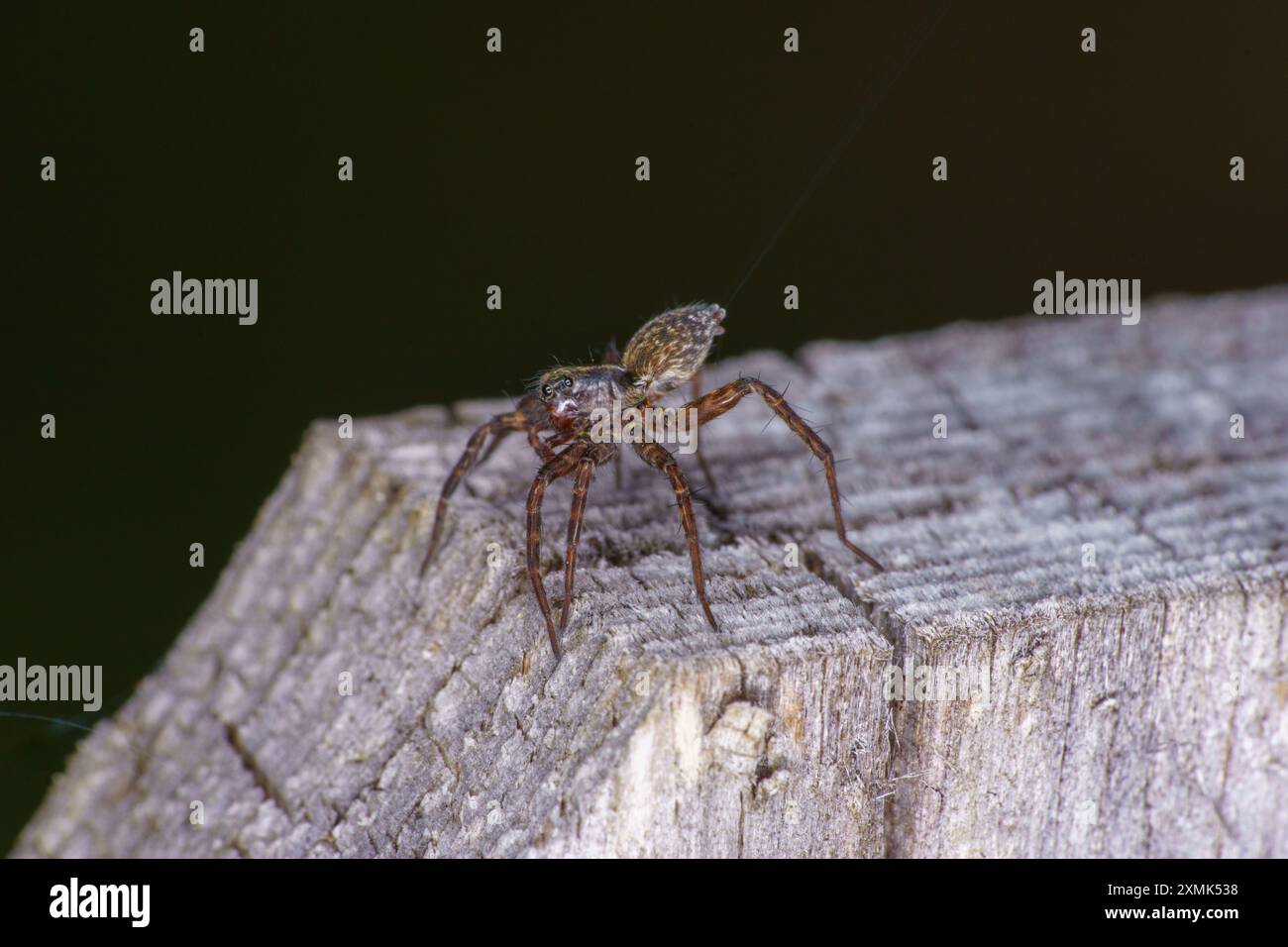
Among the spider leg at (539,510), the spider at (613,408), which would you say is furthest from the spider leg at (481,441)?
the spider leg at (539,510)

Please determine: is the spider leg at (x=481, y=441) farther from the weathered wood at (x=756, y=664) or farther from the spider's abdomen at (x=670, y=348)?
the spider's abdomen at (x=670, y=348)

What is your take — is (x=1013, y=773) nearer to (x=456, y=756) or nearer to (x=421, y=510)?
(x=456, y=756)

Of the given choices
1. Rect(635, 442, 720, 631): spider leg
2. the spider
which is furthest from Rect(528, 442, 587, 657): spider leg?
Rect(635, 442, 720, 631): spider leg

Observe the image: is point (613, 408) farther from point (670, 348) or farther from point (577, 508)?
point (577, 508)

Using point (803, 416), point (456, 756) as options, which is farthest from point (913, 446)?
point (456, 756)

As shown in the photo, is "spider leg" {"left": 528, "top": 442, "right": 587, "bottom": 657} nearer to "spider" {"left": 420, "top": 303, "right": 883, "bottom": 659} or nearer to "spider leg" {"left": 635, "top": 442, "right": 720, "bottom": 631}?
"spider" {"left": 420, "top": 303, "right": 883, "bottom": 659}

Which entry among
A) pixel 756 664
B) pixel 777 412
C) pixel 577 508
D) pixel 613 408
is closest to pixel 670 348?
pixel 613 408

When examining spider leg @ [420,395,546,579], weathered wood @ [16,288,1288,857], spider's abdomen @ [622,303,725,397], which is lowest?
weathered wood @ [16,288,1288,857]
